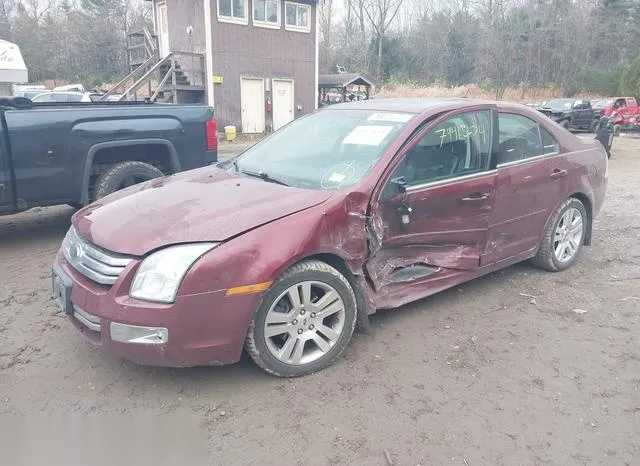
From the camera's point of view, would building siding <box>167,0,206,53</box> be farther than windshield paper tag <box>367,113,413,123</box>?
Yes

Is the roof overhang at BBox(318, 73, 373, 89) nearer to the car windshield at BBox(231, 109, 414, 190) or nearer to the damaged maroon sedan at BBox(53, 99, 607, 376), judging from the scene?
the damaged maroon sedan at BBox(53, 99, 607, 376)

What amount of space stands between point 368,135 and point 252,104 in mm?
18825

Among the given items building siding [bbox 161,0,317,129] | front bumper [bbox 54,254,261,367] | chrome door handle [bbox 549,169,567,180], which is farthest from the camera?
building siding [bbox 161,0,317,129]

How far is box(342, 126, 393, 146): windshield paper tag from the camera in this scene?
3.77 m

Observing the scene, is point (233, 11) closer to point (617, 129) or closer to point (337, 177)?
point (617, 129)

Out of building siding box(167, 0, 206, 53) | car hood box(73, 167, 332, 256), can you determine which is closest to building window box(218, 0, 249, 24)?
building siding box(167, 0, 206, 53)

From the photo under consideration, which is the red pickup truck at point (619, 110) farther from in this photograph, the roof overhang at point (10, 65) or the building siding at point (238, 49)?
the roof overhang at point (10, 65)

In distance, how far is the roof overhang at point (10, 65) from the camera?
1498cm

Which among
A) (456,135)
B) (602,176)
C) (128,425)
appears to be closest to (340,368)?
(128,425)

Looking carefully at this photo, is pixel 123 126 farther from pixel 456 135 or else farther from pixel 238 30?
pixel 238 30

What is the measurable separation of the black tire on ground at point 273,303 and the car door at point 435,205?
32 centimetres

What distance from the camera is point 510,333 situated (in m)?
3.83

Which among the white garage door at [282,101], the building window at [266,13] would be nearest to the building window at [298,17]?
the building window at [266,13]

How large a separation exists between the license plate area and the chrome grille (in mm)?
90
